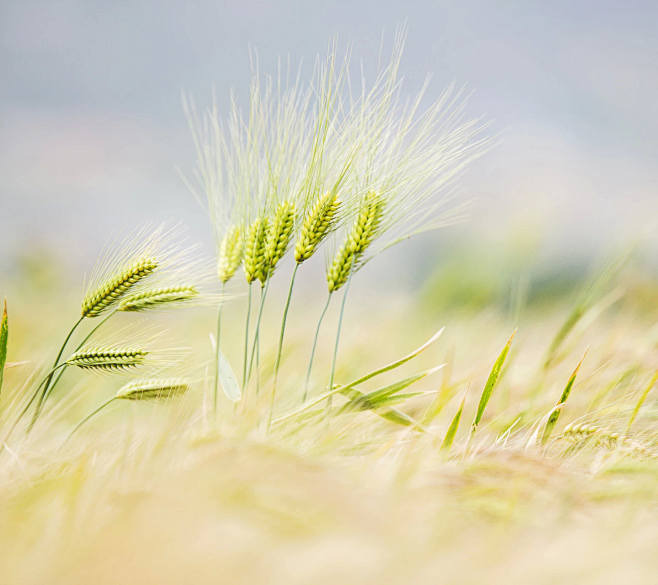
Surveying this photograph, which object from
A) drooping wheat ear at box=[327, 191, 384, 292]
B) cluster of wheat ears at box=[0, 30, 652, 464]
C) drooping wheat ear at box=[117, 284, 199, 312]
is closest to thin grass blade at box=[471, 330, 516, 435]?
cluster of wheat ears at box=[0, 30, 652, 464]

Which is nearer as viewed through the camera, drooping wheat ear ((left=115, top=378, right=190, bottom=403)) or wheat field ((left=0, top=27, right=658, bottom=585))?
wheat field ((left=0, top=27, right=658, bottom=585))

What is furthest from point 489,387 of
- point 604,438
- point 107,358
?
point 107,358

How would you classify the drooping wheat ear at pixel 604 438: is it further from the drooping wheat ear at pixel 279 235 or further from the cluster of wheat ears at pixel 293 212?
the drooping wheat ear at pixel 279 235

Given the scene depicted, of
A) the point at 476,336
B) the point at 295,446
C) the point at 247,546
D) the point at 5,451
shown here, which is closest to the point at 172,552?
the point at 247,546

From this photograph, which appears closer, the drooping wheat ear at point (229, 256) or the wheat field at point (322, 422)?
the wheat field at point (322, 422)

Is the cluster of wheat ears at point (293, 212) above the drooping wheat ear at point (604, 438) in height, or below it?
above

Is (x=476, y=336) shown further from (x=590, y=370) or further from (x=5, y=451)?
(x=5, y=451)

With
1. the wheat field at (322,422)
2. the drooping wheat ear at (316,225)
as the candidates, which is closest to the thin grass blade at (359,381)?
the wheat field at (322,422)

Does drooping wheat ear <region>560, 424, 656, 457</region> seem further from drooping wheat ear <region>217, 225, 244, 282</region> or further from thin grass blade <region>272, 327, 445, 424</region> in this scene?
drooping wheat ear <region>217, 225, 244, 282</region>
